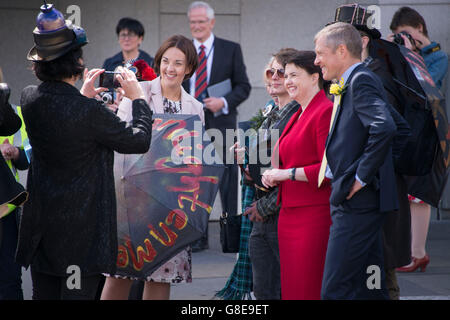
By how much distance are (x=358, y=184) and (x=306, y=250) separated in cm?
60

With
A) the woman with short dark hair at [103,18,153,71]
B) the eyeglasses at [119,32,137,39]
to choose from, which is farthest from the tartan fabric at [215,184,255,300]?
the eyeglasses at [119,32,137,39]

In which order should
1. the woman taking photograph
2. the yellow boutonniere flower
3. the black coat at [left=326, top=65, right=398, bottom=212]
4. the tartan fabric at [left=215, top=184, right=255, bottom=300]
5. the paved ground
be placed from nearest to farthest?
the black coat at [left=326, top=65, right=398, bottom=212]
the yellow boutonniere flower
the woman taking photograph
the tartan fabric at [left=215, top=184, right=255, bottom=300]
the paved ground

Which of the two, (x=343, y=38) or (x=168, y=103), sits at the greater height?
(x=343, y=38)

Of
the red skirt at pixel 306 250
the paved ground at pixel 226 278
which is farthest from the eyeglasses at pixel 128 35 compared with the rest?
the red skirt at pixel 306 250

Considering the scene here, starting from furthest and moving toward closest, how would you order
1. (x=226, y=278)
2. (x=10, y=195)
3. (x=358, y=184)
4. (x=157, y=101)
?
1. (x=226, y=278)
2. (x=157, y=101)
3. (x=358, y=184)
4. (x=10, y=195)

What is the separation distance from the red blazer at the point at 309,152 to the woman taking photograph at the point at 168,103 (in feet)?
2.22

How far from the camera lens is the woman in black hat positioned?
370cm

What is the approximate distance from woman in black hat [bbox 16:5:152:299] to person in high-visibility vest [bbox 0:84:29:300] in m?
0.12

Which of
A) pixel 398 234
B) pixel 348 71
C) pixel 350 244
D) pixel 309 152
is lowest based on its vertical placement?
pixel 398 234

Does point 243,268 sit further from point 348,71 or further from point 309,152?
point 348,71

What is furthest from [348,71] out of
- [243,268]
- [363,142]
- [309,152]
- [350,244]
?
[243,268]

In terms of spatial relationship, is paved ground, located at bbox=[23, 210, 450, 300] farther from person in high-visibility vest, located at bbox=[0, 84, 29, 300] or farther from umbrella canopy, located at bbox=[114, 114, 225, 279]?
umbrella canopy, located at bbox=[114, 114, 225, 279]

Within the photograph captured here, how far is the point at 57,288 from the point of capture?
3805 millimetres
